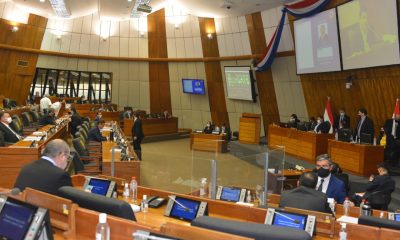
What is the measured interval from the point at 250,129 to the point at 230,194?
399 inches

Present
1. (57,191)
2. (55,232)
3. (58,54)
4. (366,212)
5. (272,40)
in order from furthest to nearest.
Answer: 1. (58,54)
2. (272,40)
3. (366,212)
4. (57,191)
5. (55,232)

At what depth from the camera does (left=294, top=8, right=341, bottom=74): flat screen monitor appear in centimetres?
1066

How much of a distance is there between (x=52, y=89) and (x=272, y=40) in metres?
10.3

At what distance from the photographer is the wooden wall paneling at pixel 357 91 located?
30.8 feet

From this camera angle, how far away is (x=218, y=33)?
55.4 ft

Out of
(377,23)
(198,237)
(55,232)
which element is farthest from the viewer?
(377,23)

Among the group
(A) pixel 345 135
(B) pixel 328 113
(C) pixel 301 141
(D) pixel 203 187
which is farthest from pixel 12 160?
(B) pixel 328 113

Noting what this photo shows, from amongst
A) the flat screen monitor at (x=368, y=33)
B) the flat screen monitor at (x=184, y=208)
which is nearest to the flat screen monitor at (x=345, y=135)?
the flat screen monitor at (x=368, y=33)

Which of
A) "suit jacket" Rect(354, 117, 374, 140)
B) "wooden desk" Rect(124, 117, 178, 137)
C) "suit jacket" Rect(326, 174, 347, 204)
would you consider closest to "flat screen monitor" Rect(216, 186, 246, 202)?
"suit jacket" Rect(326, 174, 347, 204)

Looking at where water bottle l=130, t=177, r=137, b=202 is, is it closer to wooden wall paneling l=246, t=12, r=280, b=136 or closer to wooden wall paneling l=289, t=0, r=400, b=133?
wooden wall paneling l=289, t=0, r=400, b=133

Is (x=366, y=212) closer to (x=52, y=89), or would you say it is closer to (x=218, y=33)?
(x=218, y=33)

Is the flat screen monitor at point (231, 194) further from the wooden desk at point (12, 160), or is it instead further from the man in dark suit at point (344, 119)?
the man in dark suit at point (344, 119)

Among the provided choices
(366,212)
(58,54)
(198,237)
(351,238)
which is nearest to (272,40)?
(58,54)

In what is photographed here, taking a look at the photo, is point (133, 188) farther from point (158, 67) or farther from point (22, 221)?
point (158, 67)
